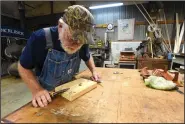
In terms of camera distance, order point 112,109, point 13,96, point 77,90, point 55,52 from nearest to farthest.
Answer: point 112,109
point 77,90
point 55,52
point 13,96

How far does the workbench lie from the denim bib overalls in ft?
0.91

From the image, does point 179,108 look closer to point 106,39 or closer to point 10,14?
point 106,39

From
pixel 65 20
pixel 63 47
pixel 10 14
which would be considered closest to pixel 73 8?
pixel 65 20

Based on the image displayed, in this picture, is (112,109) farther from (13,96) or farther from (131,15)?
(131,15)

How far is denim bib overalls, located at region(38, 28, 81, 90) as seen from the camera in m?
0.97

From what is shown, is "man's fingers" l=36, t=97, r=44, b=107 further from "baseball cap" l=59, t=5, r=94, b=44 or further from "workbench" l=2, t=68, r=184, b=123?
"baseball cap" l=59, t=5, r=94, b=44

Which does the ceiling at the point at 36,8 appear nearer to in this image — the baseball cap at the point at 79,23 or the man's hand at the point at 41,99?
the baseball cap at the point at 79,23

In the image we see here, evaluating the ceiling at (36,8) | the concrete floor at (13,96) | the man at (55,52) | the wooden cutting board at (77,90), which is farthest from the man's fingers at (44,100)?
the ceiling at (36,8)

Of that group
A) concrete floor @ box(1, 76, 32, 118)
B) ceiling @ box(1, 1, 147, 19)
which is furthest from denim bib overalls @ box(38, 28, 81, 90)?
ceiling @ box(1, 1, 147, 19)

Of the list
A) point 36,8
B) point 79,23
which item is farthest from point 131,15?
point 79,23

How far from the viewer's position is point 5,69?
4.91 meters

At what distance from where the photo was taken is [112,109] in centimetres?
66

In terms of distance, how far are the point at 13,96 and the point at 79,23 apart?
312cm

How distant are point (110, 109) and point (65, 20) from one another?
0.51m
